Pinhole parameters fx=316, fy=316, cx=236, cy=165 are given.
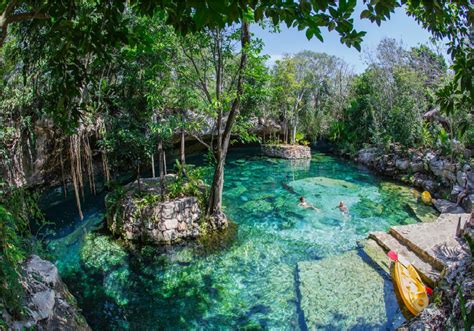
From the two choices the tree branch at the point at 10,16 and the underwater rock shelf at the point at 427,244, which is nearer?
the tree branch at the point at 10,16

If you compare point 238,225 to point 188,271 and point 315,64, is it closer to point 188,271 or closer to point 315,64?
point 188,271

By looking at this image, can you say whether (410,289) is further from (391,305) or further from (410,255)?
(410,255)

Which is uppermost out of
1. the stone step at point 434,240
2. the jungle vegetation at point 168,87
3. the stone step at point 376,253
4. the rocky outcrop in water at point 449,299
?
the jungle vegetation at point 168,87

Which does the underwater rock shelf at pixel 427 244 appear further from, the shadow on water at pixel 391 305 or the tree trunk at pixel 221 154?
the tree trunk at pixel 221 154

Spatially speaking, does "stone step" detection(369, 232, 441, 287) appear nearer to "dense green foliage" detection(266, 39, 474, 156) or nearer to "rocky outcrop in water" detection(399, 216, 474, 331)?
"rocky outcrop in water" detection(399, 216, 474, 331)

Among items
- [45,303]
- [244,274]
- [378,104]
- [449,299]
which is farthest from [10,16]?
[378,104]

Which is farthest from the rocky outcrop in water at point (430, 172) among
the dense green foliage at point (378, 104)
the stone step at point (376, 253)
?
the stone step at point (376, 253)

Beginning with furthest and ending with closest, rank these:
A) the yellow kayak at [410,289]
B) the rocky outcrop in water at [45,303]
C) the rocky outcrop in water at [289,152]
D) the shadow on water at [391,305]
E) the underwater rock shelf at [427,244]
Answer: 1. the rocky outcrop in water at [289,152]
2. the underwater rock shelf at [427,244]
3. the shadow on water at [391,305]
4. the yellow kayak at [410,289]
5. the rocky outcrop in water at [45,303]
